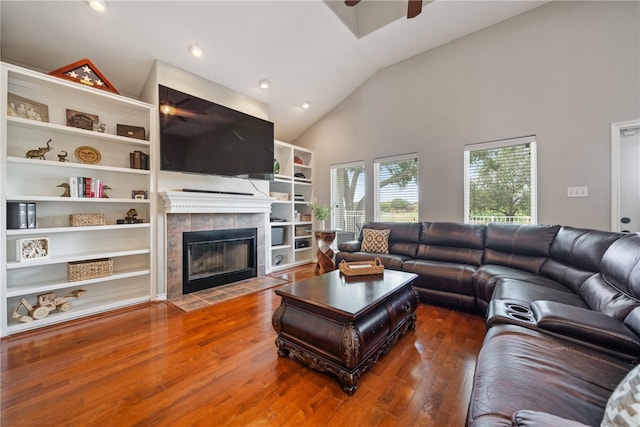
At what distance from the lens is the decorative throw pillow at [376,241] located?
3635 mm

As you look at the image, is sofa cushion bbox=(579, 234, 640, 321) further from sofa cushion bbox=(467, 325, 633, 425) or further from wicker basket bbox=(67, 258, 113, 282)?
wicker basket bbox=(67, 258, 113, 282)

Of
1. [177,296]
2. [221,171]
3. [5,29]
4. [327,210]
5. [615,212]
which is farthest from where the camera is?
[327,210]

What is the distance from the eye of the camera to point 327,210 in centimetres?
482

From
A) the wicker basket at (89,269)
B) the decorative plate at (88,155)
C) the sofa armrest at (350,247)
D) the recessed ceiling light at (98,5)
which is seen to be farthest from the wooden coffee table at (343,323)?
the recessed ceiling light at (98,5)

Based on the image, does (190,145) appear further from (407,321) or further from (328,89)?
(407,321)

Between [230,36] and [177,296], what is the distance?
3.26 metres

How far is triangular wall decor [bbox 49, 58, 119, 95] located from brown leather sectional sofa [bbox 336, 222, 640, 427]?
12.7 feet

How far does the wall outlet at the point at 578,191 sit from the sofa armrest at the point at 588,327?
2285mm

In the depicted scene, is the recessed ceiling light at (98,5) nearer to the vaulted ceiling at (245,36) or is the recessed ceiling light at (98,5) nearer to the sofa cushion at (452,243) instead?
the vaulted ceiling at (245,36)

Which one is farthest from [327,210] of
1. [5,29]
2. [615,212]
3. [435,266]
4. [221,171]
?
[5,29]

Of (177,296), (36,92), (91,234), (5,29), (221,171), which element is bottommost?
(177,296)

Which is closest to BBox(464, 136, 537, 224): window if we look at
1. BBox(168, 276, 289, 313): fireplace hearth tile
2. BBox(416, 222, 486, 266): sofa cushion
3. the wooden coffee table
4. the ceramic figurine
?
BBox(416, 222, 486, 266): sofa cushion

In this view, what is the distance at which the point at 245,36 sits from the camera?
10.2ft

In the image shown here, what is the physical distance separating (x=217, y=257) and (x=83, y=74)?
2.56m
